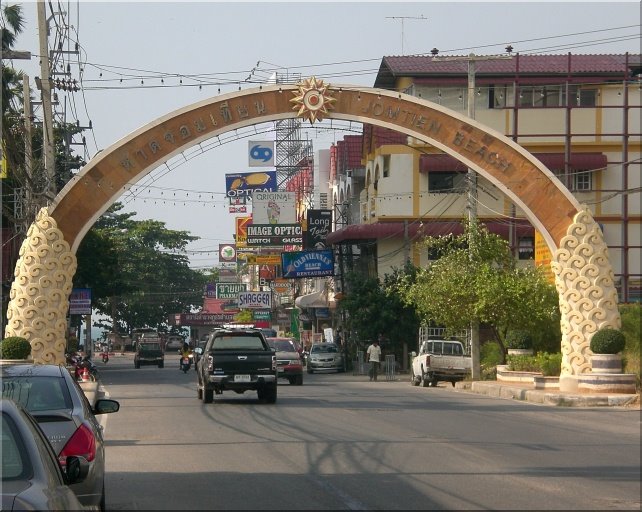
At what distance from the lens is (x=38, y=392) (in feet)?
35.9

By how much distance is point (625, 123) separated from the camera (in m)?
48.6

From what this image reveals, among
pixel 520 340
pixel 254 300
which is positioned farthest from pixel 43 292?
pixel 254 300

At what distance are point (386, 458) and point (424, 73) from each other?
147ft

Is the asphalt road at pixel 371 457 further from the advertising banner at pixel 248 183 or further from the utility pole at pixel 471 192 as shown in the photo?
the advertising banner at pixel 248 183

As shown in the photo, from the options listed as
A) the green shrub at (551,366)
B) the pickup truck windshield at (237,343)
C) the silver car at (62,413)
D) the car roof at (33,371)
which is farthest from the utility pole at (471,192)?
the silver car at (62,413)

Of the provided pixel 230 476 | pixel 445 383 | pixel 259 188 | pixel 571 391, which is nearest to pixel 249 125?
pixel 571 391

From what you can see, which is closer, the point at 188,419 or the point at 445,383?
the point at 188,419

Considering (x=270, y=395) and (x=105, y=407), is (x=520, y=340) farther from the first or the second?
(x=105, y=407)

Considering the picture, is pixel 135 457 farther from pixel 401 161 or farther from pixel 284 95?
pixel 401 161

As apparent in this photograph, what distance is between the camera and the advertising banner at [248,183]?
90.9 meters

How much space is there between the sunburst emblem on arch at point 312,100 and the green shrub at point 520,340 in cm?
1146

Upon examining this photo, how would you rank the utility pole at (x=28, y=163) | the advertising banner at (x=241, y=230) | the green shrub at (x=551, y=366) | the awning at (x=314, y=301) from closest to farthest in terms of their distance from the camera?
the utility pole at (x=28, y=163) < the green shrub at (x=551, y=366) < the awning at (x=314, y=301) < the advertising banner at (x=241, y=230)

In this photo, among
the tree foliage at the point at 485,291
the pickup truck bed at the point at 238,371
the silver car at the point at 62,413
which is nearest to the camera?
the silver car at the point at 62,413

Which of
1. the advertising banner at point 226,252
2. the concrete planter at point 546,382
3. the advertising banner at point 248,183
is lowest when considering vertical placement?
the concrete planter at point 546,382
